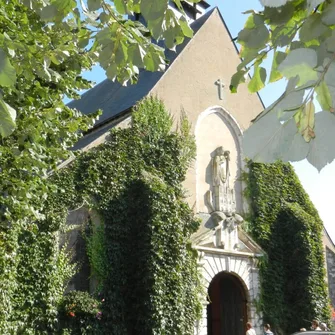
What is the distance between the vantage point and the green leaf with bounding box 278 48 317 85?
1660 mm

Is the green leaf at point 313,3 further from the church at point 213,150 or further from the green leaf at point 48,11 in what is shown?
the church at point 213,150

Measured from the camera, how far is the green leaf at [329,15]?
5.92ft

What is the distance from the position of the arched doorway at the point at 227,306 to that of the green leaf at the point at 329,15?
13171 millimetres

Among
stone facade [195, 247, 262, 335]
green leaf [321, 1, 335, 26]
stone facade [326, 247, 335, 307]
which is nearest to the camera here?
green leaf [321, 1, 335, 26]

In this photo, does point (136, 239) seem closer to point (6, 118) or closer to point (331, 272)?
point (331, 272)

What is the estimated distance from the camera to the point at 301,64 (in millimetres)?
1663

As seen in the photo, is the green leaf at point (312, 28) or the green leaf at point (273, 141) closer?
the green leaf at point (273, 141)

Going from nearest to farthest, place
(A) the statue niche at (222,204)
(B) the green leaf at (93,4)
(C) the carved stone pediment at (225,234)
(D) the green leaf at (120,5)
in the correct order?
1. (B) the green leaf at (93,4)
2. (D) the green leaf at (120,5)
3. (C) the carved stone pediment at (225,234)
4. (A) the statue niche at (222,204)

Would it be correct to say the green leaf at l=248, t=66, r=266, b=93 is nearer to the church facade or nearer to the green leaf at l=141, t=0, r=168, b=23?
the green leaf at l=141, t=0, r=168, b=23

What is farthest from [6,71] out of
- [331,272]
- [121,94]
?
[331,272]

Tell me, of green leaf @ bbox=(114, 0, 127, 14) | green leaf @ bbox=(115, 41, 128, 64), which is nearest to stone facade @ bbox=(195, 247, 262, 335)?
green leaf @ bbox=(115, 41, 128, 64)

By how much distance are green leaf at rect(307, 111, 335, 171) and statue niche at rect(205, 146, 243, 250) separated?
40.5 ft

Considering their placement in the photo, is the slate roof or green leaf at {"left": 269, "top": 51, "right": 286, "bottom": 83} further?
the slate roof

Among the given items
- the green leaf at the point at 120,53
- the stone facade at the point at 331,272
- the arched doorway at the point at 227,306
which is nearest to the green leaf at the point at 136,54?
the green leaf at the point at 120,53
